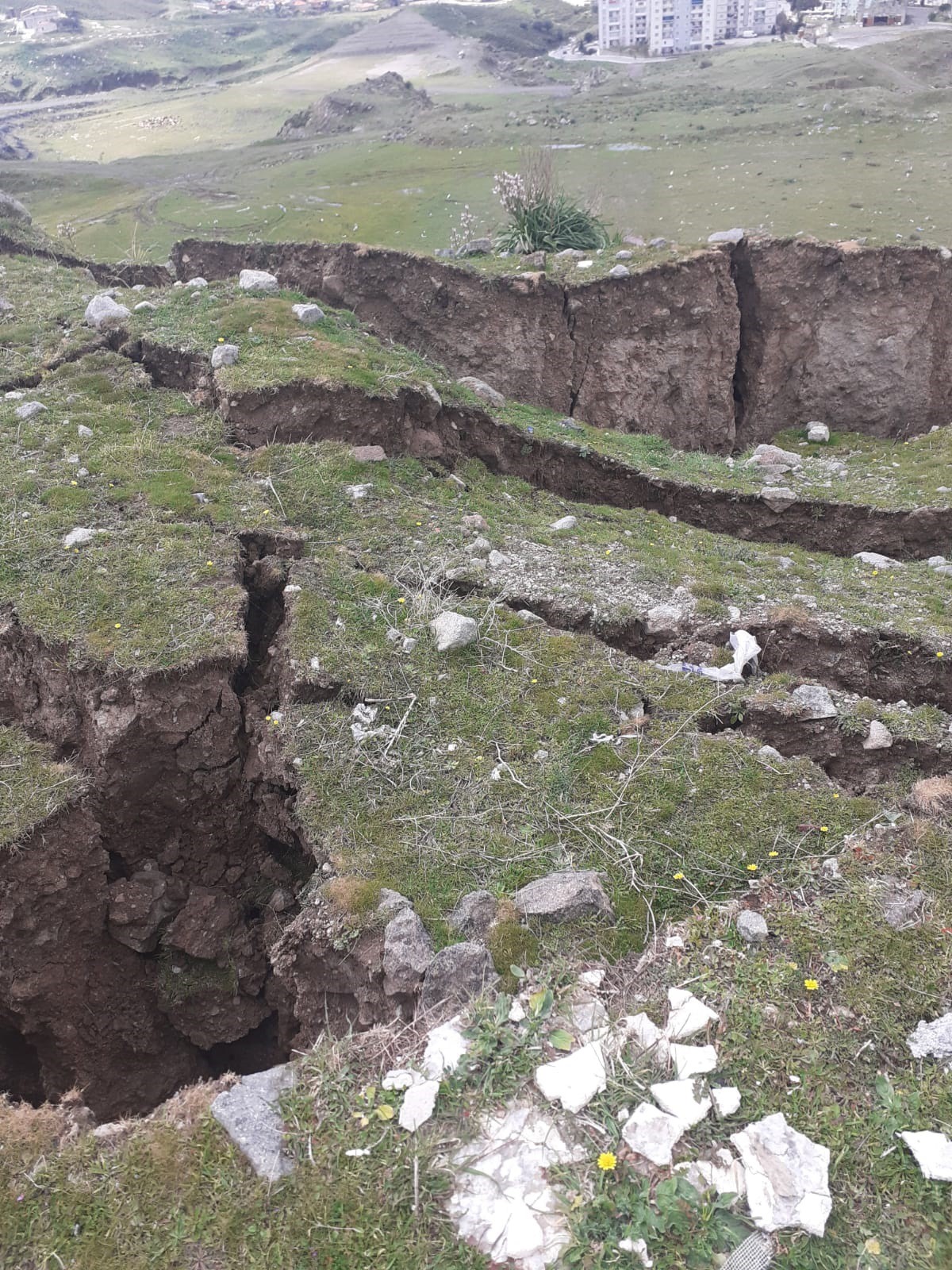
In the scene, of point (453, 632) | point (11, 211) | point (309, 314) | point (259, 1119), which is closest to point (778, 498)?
point (453, 632)

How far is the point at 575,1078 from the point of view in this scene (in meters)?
3.12

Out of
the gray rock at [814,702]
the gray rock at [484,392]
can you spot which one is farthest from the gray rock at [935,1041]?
the gray rock at [484,392]

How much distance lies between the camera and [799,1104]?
3055 mm

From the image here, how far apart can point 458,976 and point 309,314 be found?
25.6 feet

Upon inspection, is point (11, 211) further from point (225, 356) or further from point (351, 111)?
point (351, 111)

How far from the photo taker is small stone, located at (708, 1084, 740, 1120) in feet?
9.89

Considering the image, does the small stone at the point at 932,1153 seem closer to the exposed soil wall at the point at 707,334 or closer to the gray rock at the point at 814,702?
the gray rock at the point at 814,702

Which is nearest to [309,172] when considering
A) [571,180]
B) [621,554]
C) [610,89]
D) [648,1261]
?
[571,180]

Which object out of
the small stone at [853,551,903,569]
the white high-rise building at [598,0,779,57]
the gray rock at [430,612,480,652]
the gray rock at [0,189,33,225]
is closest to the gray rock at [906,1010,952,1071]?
the gray rock at [430,612,480,652]

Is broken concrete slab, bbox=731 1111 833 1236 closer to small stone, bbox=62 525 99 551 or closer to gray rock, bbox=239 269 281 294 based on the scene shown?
small stone, bbox=62 525 99 551

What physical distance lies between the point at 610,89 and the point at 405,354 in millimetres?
40402

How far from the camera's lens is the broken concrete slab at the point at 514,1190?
276cm

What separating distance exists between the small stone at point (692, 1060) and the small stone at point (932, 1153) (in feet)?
2.22

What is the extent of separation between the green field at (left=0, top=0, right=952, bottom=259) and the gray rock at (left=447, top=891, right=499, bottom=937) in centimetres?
1569
